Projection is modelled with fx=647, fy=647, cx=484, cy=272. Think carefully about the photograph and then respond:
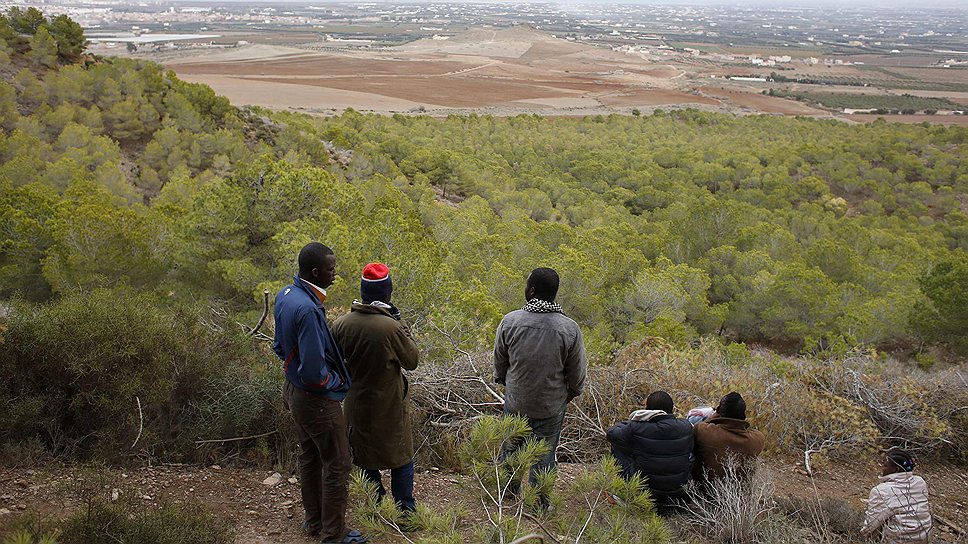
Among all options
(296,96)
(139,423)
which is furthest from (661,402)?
(296,96)

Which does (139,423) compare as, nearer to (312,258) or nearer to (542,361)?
(312,258)

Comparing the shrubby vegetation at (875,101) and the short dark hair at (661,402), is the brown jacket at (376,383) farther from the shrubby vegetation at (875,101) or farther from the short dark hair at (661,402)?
the shrubby vegetation at (875,101)

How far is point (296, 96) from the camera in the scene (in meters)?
70.7

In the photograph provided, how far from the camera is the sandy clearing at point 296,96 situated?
6606 centimetres

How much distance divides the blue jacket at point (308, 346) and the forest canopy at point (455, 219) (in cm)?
447

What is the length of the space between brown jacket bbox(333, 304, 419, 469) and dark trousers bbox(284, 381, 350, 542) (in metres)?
0.12

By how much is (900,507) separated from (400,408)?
12.1 ft

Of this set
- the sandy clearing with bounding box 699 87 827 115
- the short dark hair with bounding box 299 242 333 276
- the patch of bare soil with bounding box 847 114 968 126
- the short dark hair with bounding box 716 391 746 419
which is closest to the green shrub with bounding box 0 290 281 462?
the short dark hair with bounding box 299 242 333 276

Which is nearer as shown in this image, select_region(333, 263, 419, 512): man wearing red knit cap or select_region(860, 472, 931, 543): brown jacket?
select_region(333, 263, 419, 512): man wearing red knit cap

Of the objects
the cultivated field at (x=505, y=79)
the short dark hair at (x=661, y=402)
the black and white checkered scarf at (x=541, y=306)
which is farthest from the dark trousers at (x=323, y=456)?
the cultivated field at (x=505, y=79)

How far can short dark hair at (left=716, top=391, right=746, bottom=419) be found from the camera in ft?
16.0

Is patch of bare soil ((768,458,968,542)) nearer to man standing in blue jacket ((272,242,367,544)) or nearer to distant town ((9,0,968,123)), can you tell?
man standing in blue jacket ((272,242,367,544))

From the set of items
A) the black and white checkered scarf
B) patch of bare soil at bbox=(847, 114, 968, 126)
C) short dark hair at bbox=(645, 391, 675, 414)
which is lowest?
patch of bare soil at bbox=(847, 114, 968, 126)

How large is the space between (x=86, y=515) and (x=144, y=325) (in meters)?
2.05
